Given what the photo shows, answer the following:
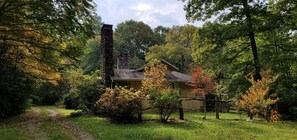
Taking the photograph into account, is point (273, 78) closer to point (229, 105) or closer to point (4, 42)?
point (229, 105)

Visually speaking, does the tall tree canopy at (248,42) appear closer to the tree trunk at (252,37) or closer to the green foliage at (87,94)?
the tree trunk at (252,37)

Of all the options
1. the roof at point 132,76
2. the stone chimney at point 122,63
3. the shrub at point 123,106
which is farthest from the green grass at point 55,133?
the stone chimney at point 122,63

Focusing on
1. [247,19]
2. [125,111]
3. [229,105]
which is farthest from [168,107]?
[229,105]

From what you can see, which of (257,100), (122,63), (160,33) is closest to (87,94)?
(122,63)

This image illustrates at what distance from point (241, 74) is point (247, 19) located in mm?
3708

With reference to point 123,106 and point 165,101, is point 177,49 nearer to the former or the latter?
point 165,101

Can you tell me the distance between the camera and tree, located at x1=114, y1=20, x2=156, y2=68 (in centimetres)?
5400

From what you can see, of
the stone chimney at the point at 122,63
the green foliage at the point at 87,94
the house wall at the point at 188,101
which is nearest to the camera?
the green foliage at the point at 87,94

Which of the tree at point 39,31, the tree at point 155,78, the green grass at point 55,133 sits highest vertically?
the tree at point 39,31

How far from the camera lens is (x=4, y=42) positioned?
48.1 ft

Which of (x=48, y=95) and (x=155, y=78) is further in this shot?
(x=48, y=95)

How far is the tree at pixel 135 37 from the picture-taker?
177ft

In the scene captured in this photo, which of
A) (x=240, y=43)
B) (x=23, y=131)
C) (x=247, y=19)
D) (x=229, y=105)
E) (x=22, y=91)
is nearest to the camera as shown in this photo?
(x=23, y=131)

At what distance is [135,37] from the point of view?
5434 cm
